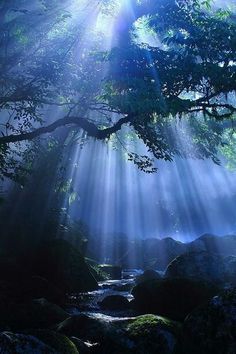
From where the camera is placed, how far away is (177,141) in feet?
68.0

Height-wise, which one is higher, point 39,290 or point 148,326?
point 39,290

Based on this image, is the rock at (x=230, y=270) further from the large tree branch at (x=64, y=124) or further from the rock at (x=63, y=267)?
the large tree branch at (x=64, y=124)

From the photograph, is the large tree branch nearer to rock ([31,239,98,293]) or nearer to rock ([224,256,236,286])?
rock ([224,256,236,286])

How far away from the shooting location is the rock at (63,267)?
18266 mm

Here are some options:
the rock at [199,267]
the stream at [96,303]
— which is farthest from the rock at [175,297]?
the rock at [199,267]

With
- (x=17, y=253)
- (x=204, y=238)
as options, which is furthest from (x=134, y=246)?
(x=17, y=253)

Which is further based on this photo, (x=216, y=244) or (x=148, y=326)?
(x=216, y=244)

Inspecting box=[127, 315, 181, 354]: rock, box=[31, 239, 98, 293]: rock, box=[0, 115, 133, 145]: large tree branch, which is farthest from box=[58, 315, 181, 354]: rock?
box=[31, 239, 98, 293]: rock

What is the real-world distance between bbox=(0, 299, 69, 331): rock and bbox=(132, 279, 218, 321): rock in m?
3.77

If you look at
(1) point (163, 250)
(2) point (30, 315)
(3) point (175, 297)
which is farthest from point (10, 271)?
(1) point (163, 250)

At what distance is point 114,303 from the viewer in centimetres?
1481

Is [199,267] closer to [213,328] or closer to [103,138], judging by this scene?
[103,138]

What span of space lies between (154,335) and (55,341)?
97.2 inches

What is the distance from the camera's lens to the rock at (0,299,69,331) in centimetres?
998
